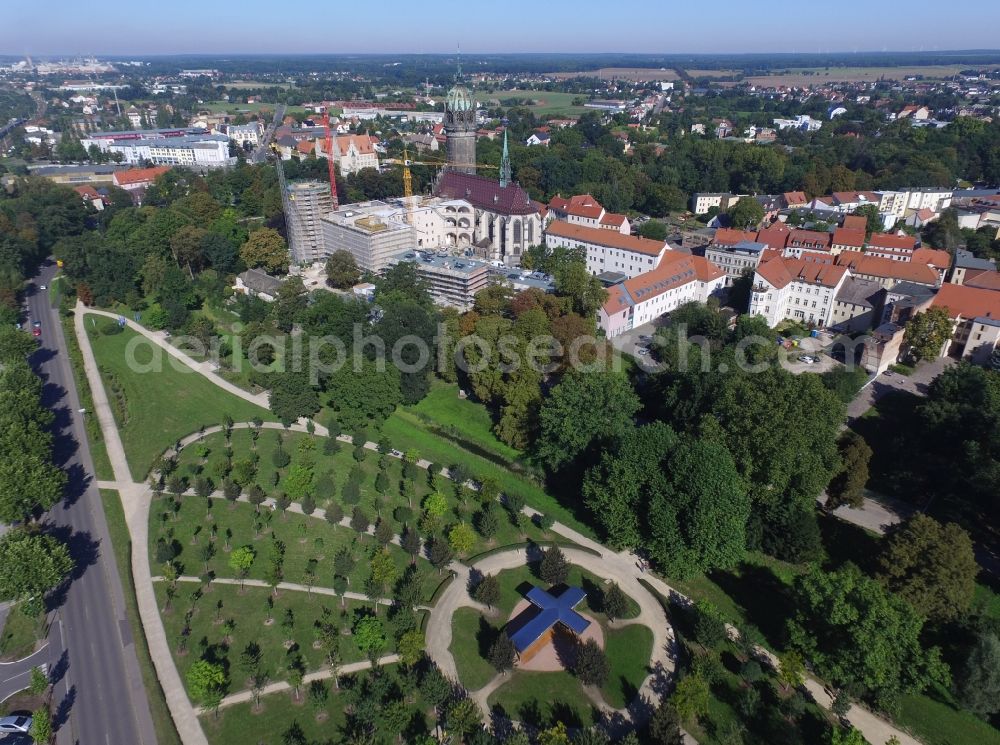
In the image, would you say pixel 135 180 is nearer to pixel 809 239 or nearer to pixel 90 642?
pixel 90 642

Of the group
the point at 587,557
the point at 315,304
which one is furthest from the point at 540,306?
the point at 587,557

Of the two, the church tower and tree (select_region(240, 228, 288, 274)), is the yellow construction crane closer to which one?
the church tower

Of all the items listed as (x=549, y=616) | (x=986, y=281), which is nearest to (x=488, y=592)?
(x=549, y=616)

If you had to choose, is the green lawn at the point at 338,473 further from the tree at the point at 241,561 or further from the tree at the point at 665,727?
the tree at the point at 665,727

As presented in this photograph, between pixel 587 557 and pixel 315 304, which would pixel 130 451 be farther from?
pixel 587 557

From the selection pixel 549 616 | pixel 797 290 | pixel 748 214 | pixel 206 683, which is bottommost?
pixel 549 616

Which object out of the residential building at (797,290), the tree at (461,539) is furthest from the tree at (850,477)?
the residential building at (797,290)

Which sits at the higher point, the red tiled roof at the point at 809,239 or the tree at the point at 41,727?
the red tiled roof at the point at 809,239
